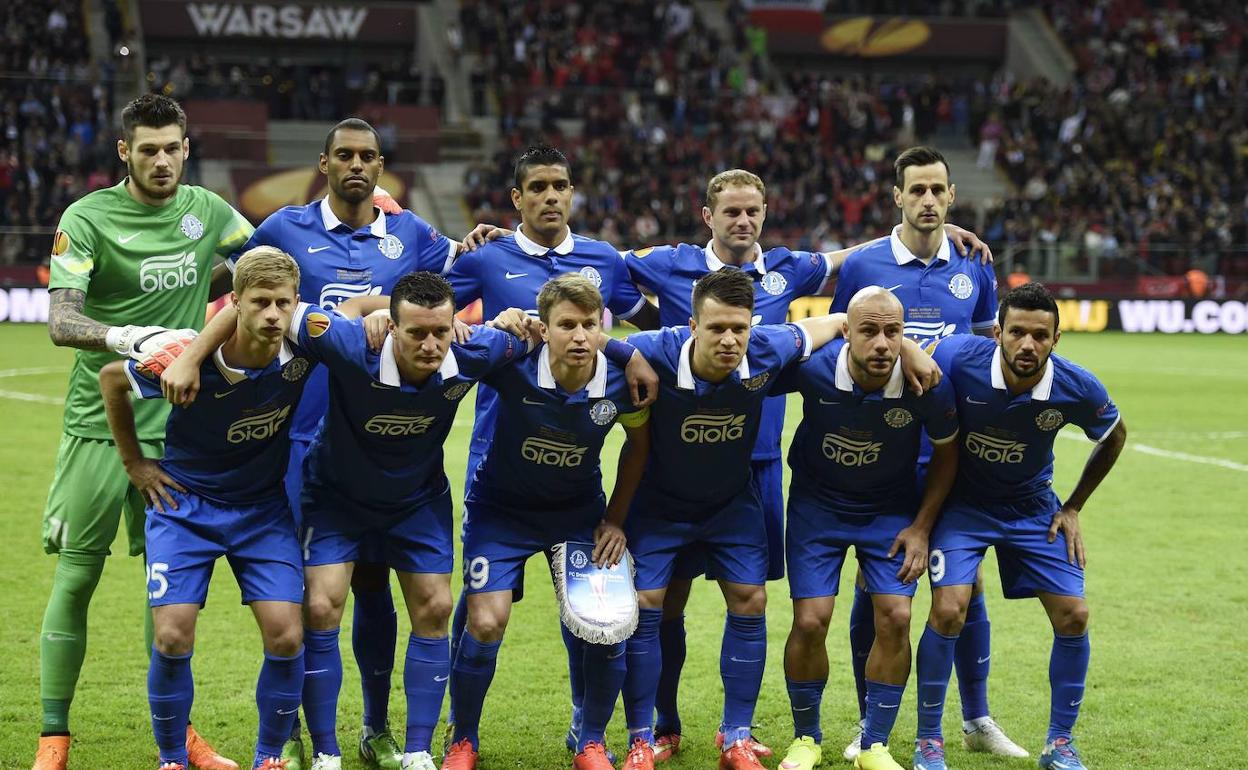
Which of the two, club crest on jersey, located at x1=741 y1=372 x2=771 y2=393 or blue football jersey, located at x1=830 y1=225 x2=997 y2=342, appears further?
blue football jersey, located at x1=830 y1=225 x2=997 y2=342

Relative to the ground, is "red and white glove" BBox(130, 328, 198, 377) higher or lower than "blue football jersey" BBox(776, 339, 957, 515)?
higher

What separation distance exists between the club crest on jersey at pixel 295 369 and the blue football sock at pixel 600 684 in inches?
59.1

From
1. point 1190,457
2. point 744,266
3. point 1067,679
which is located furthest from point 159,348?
point 1190,457

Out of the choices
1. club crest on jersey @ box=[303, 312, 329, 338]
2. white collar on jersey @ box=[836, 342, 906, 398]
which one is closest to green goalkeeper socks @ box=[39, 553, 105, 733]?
club crest on jersey @ box=[303, 312, 329, 338]

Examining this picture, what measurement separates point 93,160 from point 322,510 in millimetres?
24364

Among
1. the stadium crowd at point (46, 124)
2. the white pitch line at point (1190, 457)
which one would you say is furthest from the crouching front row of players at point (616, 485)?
the stadium crowd at point (46, 124)

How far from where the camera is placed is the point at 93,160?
88.9 feet

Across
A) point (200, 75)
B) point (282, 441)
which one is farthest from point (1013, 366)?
point (200, 75)

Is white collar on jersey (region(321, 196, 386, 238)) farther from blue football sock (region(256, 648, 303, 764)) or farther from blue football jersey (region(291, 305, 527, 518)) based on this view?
blue football sock (region(256, 648, 303, 764))

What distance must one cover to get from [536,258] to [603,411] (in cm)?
114

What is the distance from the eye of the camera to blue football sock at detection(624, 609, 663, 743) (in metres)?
5.29

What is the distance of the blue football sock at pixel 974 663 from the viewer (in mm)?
5695

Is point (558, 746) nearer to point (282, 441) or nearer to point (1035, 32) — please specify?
point (282, 441)

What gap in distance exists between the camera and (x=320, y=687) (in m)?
5.08
